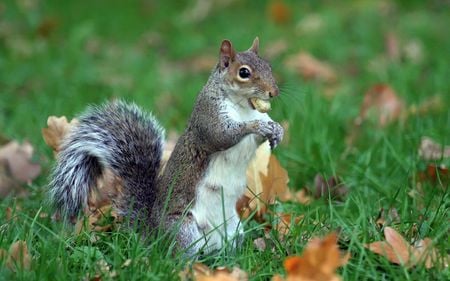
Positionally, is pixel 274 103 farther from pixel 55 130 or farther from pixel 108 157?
pixel 108 157

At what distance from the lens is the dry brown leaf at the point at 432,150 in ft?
10.3

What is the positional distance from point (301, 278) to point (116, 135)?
0.91m

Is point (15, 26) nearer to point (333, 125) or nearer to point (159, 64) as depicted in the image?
point (159, 64)

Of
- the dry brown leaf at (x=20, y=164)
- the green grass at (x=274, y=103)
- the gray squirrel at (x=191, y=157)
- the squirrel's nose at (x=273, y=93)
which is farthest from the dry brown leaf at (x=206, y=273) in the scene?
the dry brown leaf at (x=20, y=164)

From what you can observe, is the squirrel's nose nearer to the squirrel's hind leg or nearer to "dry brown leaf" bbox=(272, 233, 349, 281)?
the squirrel's hind leg

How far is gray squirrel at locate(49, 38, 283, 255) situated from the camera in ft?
7.98

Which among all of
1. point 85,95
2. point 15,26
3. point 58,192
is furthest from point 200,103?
point 15,26

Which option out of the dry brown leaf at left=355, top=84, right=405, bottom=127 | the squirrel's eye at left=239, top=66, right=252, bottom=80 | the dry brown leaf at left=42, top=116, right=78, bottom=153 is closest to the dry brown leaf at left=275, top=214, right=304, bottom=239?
the squirrel's eye at left=239, top=66, right=252, bottom=80

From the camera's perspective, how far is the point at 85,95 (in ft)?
14.2

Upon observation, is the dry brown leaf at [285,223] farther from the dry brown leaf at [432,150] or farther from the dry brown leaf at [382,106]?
the dry brown leaf at [382,106]

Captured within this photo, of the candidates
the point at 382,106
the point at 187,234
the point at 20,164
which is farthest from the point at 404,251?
the point at 382,106

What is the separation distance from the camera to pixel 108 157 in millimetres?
2609

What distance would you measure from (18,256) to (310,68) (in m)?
3.02

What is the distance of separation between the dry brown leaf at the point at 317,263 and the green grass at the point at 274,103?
9.0 inches
